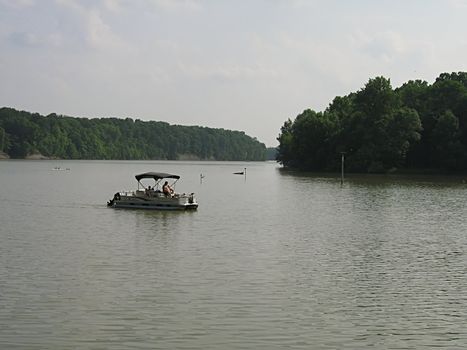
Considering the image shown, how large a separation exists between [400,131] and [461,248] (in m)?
87.5

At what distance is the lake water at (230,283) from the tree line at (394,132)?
76.2 metres

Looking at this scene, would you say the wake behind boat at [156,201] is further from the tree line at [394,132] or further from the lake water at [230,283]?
the tree line at [394,132]

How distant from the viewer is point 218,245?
2972cm

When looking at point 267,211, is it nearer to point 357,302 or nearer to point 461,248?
point 461,248

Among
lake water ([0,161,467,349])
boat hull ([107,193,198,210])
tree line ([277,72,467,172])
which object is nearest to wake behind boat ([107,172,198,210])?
boat hull ([107,193,198,210])

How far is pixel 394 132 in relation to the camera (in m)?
115

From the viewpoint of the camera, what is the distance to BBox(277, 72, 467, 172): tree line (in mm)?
114500

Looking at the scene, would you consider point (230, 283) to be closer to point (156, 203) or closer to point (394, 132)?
point (156, 203)

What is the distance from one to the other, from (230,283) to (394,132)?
98.4 m

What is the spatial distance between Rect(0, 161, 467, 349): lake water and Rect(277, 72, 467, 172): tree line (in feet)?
250

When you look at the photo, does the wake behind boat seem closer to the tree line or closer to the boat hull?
the boat hull

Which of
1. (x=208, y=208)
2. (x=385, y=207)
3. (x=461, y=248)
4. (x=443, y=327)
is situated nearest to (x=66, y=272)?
(x=443, y=327)

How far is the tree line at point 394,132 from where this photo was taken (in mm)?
114500

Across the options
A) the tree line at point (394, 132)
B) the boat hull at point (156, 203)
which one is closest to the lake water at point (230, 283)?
the boat hull at point (156, 203)
